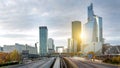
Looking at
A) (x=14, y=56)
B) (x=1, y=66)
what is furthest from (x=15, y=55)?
(x=1, y=66)

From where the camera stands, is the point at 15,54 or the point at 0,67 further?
the point at 15,54

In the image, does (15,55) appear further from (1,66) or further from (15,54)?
(1,66)

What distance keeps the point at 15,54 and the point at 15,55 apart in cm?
172

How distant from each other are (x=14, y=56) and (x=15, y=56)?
0.71 meters

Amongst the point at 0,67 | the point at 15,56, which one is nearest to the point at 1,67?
the point at 0,67

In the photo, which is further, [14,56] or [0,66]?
[14,56]

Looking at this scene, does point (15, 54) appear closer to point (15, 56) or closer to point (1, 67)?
point (15, 56)

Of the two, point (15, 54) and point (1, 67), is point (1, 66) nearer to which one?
point (1, 67)

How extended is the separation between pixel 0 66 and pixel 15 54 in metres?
108

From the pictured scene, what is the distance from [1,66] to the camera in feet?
222

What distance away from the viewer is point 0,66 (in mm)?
67188

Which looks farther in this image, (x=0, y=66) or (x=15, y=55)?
(x=15, y=55)

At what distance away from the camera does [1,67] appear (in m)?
64.5

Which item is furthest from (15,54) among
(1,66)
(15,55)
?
(1,66)
